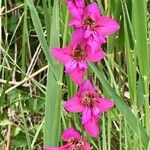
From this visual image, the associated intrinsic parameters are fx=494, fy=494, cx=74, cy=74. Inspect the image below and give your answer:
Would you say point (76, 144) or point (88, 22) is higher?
point (88, 22)

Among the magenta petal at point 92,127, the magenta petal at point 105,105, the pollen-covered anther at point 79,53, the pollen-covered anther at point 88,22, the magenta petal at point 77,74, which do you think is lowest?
the magenta petal at point 92,127

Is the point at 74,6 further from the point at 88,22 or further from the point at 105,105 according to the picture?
the point at 105,105

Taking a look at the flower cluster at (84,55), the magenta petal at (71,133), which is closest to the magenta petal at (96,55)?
the flower cluster at (84,55)

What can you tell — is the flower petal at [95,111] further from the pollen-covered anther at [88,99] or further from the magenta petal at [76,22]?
the magenta petal at [76,22]

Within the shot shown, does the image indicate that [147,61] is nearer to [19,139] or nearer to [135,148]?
[135,148]

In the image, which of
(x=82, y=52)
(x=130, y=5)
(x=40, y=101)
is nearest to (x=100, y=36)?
(x=82, y=52)

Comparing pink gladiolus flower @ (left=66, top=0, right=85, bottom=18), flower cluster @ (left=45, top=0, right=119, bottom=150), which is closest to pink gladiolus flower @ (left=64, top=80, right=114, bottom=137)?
flower cluster @ (left=45, top=0, right=119, bottom=150)

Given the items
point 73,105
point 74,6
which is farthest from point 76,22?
point 73,105

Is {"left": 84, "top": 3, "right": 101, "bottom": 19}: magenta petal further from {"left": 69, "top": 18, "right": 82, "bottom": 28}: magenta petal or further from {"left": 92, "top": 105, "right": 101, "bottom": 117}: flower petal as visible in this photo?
{"left": 92, "top": 105, "right": 101, "bottom": 117}: flower petal
